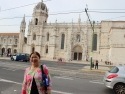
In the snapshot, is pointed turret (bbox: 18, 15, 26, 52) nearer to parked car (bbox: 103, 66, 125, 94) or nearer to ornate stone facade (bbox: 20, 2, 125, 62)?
ornate stone facade (bbox: 20, 2, 125, 62)

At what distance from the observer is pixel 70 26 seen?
5244cm

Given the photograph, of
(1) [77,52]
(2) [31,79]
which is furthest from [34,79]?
(1) [77,52]

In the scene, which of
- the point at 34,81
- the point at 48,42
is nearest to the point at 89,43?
the point at 48,42

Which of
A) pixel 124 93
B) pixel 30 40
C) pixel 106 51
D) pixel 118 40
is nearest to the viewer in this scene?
pixel 124 93

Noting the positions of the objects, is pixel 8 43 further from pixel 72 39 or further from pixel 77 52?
pixel 77 52

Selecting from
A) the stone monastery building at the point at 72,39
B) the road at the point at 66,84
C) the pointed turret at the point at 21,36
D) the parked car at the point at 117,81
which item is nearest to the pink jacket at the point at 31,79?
the road at the point at 66,84

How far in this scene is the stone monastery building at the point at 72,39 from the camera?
41906mm

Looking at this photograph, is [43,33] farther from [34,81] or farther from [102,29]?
[34,81]

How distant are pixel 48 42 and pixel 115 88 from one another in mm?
47953

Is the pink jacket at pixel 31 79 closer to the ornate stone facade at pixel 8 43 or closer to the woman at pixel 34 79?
the woman at pixel 34 79

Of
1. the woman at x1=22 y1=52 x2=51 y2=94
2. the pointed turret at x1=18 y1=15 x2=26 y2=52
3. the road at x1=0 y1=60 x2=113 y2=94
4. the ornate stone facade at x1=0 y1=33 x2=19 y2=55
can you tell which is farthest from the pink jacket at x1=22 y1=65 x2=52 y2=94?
the ornate stone facade at x1=0 y1=33 x2=19 y2=55

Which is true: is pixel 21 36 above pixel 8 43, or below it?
above

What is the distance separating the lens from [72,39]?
171 feet

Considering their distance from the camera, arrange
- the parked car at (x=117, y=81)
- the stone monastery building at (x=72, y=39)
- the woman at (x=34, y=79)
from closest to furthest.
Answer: the woman at (x=34, y=79), the parked car at (x=117, y=81), the stone monastery building at (x=72, y=39)
